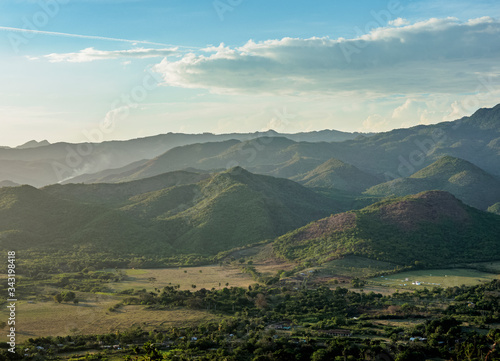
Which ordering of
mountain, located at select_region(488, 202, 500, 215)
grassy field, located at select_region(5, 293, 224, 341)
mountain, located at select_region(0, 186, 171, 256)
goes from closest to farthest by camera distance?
grassy field, located at select_region(5, 293, 224, 341) → mountain, located at select_region(0, 186, 171, 256) → mountain, located at select_region(488, 202, 500, 215)

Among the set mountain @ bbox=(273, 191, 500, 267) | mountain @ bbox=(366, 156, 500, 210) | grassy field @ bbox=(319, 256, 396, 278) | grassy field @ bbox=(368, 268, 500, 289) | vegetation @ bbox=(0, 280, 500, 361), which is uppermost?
mountain @ bbox=(366, 156, 500, 210)

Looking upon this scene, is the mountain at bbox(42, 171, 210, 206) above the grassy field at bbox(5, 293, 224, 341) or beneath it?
above

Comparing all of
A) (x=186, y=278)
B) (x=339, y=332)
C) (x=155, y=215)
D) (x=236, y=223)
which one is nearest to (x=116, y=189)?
(x=155, y=215)

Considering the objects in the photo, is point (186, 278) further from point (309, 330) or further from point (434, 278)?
point (434, 278)

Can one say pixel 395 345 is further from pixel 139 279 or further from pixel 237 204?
pixel 237 204

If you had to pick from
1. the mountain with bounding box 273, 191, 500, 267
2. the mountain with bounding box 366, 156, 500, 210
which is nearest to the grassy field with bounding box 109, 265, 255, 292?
the mountain with bounding box 273, 191, 500, 267

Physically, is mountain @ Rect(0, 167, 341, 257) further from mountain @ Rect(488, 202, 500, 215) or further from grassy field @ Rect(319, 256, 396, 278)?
mountain @ Rect(488, 202, 500, 215)

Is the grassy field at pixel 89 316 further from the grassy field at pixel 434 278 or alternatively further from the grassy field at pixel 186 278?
the grassy field at pixel 434 278
